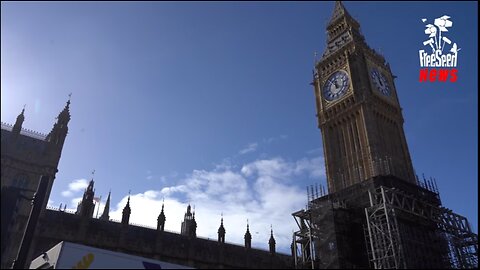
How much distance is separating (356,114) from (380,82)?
31.6 ft

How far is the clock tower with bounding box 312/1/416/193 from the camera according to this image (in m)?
59.1

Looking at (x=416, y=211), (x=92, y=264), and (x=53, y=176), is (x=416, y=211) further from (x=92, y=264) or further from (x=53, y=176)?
(x=53, y=176)

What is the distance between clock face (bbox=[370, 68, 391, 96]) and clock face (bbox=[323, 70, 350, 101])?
4414mm

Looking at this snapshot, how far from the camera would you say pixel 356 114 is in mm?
62750

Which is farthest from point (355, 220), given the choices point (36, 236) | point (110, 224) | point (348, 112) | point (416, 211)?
point (36, 236)

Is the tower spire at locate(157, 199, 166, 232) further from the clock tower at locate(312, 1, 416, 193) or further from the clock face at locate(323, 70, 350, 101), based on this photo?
the clock face at locate(323, 70, 350, 101)

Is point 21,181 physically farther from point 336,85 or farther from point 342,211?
point 336,85

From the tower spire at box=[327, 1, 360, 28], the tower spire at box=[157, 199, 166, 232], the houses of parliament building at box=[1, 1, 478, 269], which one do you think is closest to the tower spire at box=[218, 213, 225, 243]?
the houses of parliament building at box=[1, 1, 478, 269]

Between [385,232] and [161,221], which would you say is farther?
[161,221]

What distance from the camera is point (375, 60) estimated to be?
70938 millimetres

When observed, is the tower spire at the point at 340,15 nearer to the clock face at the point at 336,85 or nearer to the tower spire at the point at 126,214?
the clock face at the point at 336,85

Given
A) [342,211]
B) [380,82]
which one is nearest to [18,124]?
[342,211]

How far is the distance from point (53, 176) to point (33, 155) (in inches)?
169

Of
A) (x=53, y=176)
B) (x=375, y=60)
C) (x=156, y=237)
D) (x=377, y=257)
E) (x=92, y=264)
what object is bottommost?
(x=92, y=264)
